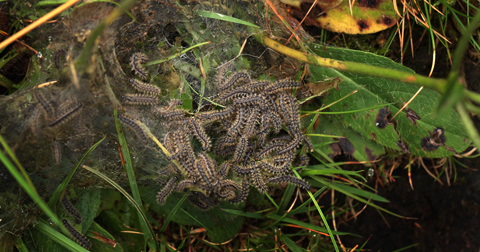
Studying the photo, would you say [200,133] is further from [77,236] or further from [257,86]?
[77,236]

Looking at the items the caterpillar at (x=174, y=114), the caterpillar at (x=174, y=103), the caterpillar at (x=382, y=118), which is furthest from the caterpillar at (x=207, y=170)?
the caterpillar at (x=382, y=118)

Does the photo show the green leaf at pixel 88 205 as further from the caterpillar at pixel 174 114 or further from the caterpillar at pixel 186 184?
the caterpillar at pixel 174 114

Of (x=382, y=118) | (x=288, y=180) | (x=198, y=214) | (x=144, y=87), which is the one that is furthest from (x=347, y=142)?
(x=144, y=87)

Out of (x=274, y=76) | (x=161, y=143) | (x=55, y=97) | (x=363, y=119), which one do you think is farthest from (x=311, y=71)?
(x=55, y=97)

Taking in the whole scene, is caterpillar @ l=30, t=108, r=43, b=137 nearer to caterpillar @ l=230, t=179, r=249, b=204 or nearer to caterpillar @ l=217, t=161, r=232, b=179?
caterpillar @ l=217, t=161, r=232, b=179

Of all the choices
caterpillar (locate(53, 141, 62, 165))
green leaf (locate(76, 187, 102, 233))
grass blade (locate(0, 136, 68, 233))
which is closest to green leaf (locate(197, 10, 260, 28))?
caterpillar (locate(53, 141, 62, 165))

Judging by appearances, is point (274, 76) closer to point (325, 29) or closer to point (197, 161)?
point (325, 29)
